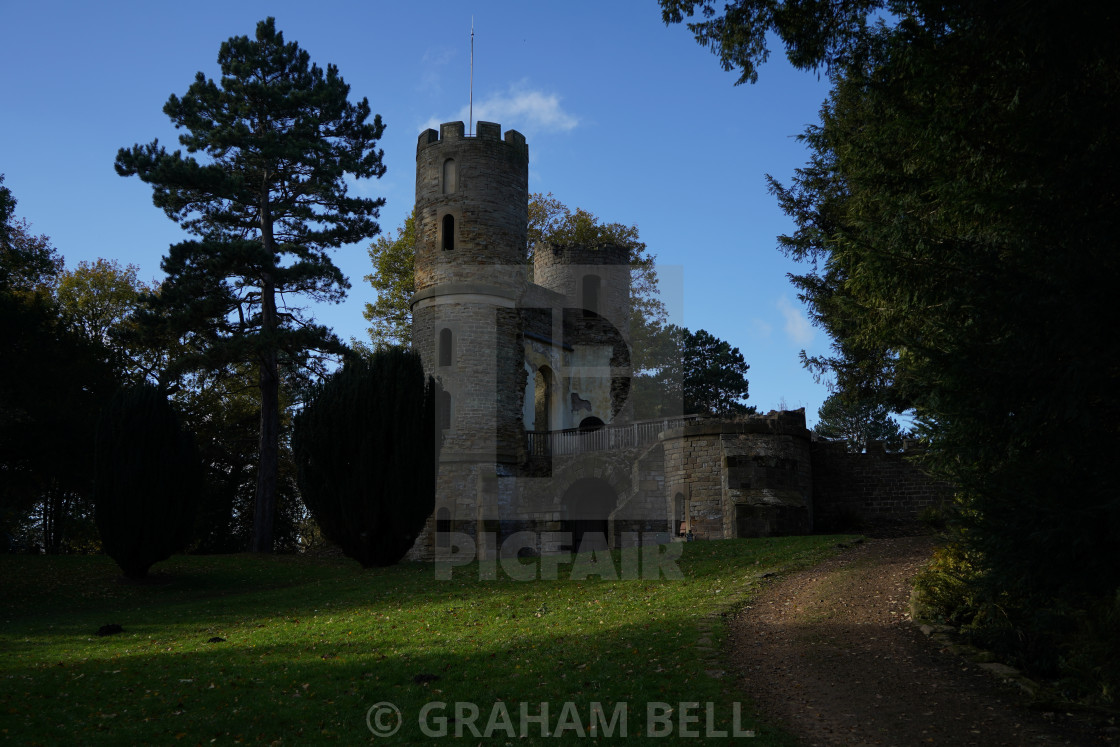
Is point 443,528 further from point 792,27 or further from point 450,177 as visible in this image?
point 792,27

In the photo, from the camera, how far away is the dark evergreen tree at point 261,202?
917 inches

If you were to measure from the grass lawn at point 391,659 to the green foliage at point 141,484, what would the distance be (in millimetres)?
1708

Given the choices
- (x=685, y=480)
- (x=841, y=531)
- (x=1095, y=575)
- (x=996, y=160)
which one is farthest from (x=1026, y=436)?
(x=841, y=531)

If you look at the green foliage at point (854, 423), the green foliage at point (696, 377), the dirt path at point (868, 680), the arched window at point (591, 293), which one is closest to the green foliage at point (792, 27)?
the dirt path at point (868, 680)

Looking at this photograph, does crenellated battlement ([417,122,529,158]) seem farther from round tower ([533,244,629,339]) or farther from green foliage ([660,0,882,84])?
green foliage ([660,0,882,84])

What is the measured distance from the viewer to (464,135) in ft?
82.4

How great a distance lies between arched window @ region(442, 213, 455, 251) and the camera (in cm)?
2462

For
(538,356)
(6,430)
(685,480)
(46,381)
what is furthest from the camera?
(538,356)

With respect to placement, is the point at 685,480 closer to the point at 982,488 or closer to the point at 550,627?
the point at 550,627

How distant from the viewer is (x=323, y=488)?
19109 mm

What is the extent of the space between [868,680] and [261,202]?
23557 mm

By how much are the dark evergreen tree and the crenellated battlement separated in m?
2.43

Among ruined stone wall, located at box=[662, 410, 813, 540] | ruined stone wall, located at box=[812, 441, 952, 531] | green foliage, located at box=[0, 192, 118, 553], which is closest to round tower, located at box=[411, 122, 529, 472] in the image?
ruined stone wall, located at box=[662, 410, 813, 540]

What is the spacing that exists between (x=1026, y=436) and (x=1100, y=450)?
0.63 m
